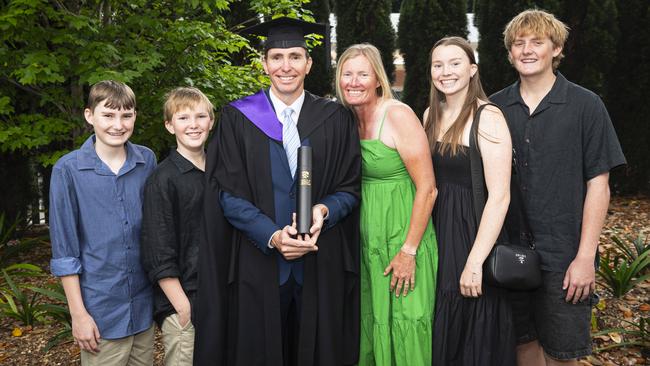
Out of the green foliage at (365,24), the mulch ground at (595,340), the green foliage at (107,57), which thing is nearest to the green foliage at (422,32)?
the green foliage at (365,24)

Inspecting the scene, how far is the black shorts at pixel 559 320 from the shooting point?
2.70 m

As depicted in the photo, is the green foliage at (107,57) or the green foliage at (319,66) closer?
the green foliage at (107,57)

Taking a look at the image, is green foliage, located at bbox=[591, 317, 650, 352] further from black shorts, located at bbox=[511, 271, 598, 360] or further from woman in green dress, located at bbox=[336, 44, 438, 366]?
woman in green dress, located at bbox=[336, 44, 438, 366]

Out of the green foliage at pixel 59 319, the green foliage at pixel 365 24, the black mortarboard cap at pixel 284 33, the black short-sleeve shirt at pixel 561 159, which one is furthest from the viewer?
the green foliage at pixel 365 24

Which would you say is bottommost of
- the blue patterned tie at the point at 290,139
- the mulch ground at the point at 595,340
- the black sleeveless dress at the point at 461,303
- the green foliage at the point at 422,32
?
the mulch ground at the point at 595,340

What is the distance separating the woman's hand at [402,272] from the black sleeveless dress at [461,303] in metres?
0.14

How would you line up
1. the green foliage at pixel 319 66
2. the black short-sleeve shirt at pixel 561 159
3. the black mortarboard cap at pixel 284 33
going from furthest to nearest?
1. the green foliage at pixel 319 66
2. the black mortarboard cap at pixel 284 33
3. the black short-sleeve shirt at pixel 561 159

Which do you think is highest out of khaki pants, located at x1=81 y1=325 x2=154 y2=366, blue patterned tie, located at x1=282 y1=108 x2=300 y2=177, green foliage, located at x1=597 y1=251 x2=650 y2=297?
blue patterned tie, located at x1=282 y1=108 x2=300 y2=177

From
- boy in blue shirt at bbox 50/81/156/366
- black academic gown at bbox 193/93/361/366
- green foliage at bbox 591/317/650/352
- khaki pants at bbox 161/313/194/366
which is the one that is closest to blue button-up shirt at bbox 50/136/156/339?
boy in blue shirt at bbox 50/81/156/366

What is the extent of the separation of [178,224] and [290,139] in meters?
0.66

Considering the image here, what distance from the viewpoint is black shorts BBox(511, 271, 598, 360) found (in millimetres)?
2695

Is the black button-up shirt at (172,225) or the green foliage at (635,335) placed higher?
the black button-up shirt at (172,225)

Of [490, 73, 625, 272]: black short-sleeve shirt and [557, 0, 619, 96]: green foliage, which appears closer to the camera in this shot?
[490, 73, 625, 272]: black short-sleeve shirt

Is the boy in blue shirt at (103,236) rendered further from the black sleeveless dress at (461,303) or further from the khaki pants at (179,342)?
the black sleeveless dress at (461,303)
